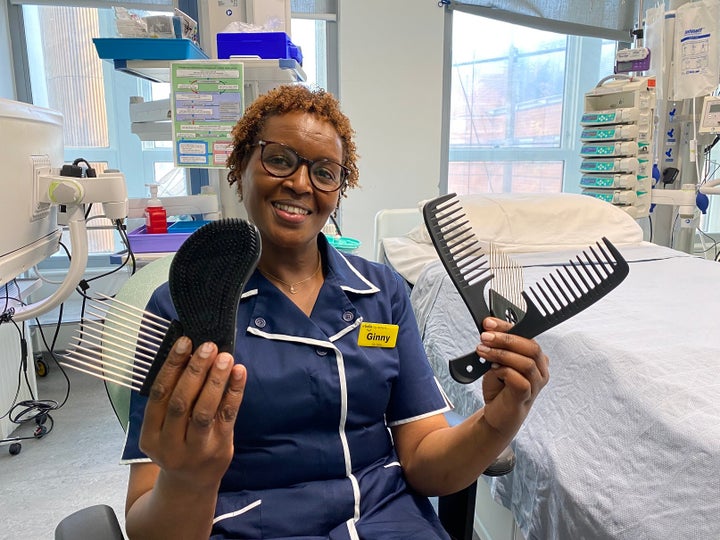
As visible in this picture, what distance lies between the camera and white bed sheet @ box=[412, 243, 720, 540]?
940 millimetres

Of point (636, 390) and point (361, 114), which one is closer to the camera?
point (636, 390)

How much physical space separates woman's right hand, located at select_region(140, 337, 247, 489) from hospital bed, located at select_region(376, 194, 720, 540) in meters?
0.77

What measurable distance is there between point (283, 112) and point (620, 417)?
0.91 m

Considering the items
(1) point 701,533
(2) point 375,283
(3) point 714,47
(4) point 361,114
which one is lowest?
(1) point 701,533

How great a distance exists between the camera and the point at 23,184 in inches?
40.4

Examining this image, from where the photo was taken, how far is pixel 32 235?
109 centimetres

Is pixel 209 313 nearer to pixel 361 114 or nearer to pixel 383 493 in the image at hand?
pixel 383 493

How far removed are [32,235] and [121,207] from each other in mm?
198

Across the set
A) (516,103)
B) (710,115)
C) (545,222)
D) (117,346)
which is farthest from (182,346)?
(516,103)

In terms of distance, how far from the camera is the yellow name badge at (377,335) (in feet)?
3.23

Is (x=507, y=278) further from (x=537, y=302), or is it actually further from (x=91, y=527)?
(x=91, y=527)

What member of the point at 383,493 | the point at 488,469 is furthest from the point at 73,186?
the point at 488,469

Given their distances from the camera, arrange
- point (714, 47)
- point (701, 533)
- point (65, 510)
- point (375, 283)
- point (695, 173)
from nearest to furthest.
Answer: point (701, 533)
point (375, 283)
point (65, 510)
point (714, 47)
point (695, 173)

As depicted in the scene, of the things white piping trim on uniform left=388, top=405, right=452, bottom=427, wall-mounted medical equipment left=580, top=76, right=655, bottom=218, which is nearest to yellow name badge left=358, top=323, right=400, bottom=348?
white piping trim on uniform left=388, top=405, right=452, bottom=427
